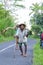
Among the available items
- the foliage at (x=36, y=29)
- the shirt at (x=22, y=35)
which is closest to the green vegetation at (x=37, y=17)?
the foliage at (x=36, y=29)

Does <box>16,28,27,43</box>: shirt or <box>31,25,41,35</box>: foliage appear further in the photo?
<box>31,25,41,35</box>: foliage

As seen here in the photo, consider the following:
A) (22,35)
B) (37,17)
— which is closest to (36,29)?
(37,17)

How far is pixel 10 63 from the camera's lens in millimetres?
12242

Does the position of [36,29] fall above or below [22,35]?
below

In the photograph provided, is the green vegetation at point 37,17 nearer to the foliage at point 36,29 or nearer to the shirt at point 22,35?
the foliage at point 36,29

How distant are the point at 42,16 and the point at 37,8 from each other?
71.9 inches

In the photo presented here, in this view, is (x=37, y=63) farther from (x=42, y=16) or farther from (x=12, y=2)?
(x=12, y=2)

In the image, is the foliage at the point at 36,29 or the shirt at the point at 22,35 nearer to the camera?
the shirt at the point at 22,35

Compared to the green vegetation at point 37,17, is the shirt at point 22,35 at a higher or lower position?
higher

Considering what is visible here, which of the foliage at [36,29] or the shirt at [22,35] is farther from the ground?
the shirt at [22,35]

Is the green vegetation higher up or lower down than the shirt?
lower down

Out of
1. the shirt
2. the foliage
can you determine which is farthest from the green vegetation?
the shirt

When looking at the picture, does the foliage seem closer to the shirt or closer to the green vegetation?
the green vegetation

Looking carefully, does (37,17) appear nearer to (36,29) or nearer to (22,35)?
(36,29)
